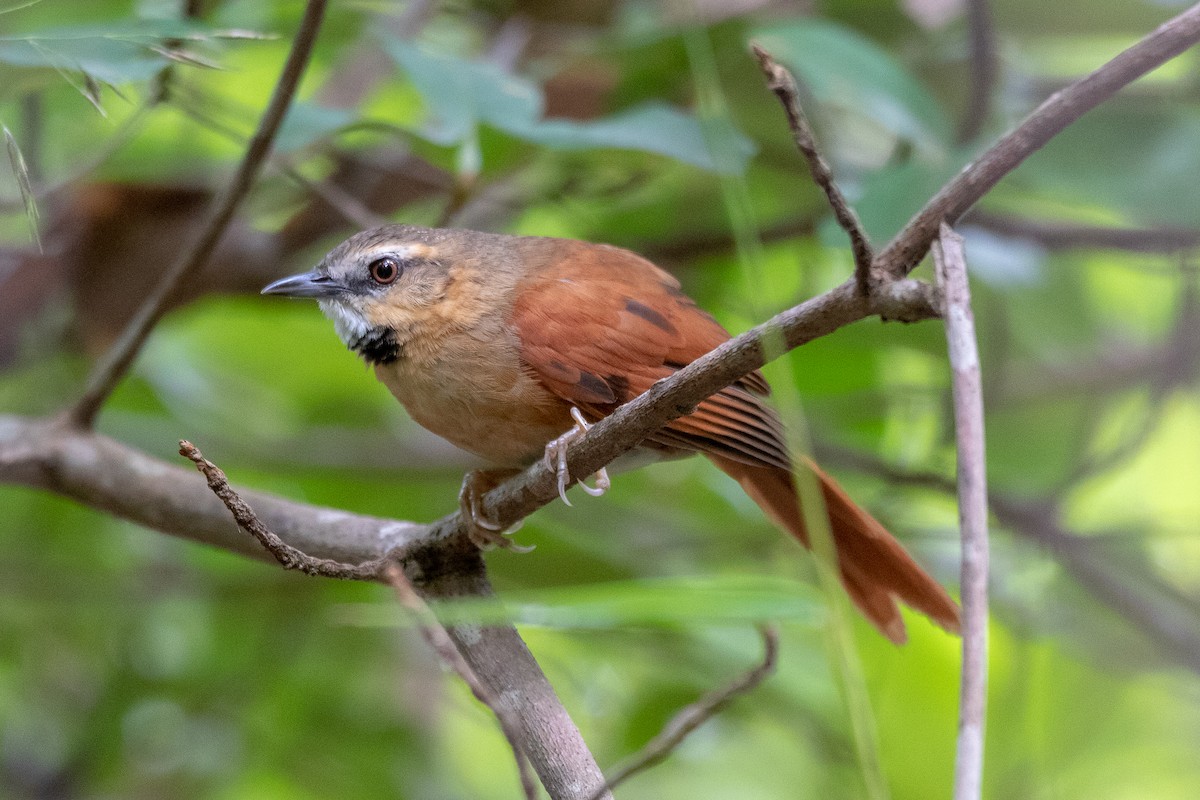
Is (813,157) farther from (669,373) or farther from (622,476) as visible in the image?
(622,476)

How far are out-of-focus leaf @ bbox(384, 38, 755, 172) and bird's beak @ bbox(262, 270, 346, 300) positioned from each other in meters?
0.43

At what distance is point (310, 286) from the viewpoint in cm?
279

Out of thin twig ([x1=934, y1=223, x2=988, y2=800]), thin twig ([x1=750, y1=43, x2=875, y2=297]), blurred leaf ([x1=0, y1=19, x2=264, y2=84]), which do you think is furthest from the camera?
blurred leaf ([x1=0, y1=19, x2=264, y2=84])

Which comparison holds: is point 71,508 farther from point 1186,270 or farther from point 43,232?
point 1186,270

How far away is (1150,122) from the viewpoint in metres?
2.99

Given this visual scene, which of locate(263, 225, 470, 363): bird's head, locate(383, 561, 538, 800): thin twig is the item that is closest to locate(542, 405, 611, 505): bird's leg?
locate(383, 561, 538, 800): thin twig

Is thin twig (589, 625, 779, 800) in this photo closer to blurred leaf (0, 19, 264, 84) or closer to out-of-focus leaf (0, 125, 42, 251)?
out-of-focus leaf (0, 125, 42, 251)

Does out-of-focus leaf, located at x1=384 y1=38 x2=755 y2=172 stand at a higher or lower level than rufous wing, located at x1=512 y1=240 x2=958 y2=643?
higher

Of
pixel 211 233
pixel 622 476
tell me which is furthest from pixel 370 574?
pixel 622 476

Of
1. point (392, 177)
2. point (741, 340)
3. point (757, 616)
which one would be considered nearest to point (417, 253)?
point (392, 177)

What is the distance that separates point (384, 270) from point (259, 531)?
1423mm

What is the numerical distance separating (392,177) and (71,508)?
4.84 ft

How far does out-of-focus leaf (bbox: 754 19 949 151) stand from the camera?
9.67ft

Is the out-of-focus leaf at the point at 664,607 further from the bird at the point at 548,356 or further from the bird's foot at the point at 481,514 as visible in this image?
the bird at the point at 548,356
